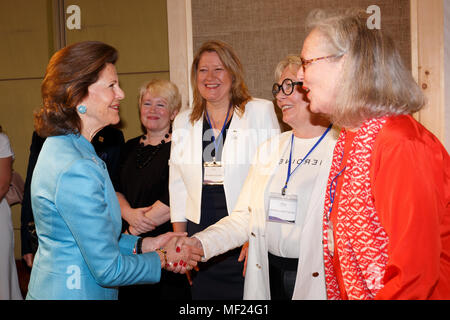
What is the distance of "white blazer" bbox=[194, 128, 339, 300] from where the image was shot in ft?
6.29

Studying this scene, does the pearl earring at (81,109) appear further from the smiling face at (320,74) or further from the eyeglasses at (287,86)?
the eyeglasses at (287,86)

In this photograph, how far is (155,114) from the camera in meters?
3.02

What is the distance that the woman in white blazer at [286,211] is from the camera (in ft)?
6.32

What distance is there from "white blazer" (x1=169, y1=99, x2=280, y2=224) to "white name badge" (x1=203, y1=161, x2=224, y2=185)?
27 millimetres

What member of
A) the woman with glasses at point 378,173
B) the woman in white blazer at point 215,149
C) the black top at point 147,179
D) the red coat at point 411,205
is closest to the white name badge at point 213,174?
the woman in white blazer at point 215,149

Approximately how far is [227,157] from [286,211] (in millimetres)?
763

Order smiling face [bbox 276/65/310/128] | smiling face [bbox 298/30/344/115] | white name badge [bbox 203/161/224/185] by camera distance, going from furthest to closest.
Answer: white name badge [bbox 203/161/224/185] → smiling face [bbox 276/65/310/128] → smiling face [bbox 298/30/344/115]

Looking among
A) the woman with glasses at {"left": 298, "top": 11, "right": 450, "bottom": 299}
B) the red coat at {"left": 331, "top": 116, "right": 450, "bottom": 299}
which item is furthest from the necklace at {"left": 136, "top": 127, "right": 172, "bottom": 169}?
the red coat at {"left": 331, "top": 116, "right": 450, "bottom": 299}

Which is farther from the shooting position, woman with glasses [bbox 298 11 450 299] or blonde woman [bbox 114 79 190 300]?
blonde woman [bbox 114 79 190 300]

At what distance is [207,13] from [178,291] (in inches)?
79.0

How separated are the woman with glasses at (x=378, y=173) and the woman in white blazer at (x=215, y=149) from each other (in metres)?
1.22

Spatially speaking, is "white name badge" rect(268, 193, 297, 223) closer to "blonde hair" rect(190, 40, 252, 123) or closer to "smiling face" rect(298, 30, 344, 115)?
"smiling face" rect(298, 30, 344, 115)
